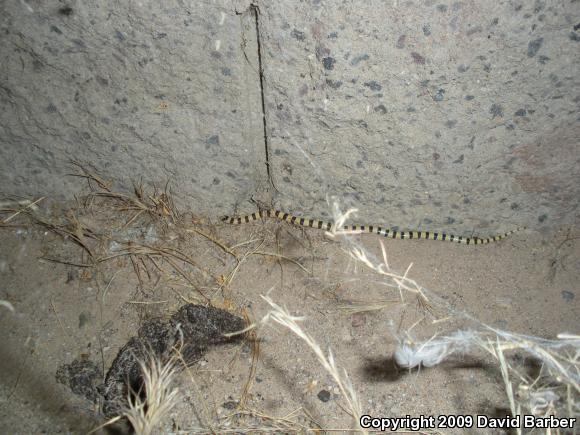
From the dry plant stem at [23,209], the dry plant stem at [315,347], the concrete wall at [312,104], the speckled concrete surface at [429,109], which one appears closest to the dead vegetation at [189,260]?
the dry plant stem at [23,209]

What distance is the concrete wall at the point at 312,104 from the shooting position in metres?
2.06

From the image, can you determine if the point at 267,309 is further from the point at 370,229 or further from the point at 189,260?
the point at 370,229

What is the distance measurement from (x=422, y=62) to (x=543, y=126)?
82cm

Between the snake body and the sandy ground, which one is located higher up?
the snake body

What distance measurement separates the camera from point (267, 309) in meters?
2.41

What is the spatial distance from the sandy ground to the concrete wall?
25 centimetres

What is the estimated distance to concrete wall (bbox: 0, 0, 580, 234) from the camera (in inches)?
81.1

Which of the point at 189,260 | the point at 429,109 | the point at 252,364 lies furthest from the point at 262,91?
the point at 252,364

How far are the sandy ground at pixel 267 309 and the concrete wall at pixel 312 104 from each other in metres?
0.25

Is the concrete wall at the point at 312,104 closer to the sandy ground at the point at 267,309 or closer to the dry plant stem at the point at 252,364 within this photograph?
the sandy ground at the point at 267,309

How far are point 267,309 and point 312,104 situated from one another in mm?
1102

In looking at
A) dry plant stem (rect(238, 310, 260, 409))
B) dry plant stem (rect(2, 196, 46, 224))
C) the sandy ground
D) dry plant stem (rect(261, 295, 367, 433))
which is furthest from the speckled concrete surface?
dry plant stem (rect(2, 196, 46, 224))

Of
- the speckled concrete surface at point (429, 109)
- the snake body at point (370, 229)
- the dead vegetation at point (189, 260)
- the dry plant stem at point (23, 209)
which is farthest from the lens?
the snake body at point (370, 229)

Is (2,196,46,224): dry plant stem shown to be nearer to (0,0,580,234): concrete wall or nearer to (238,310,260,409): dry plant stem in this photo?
(0,0,580,234): concrete wall
